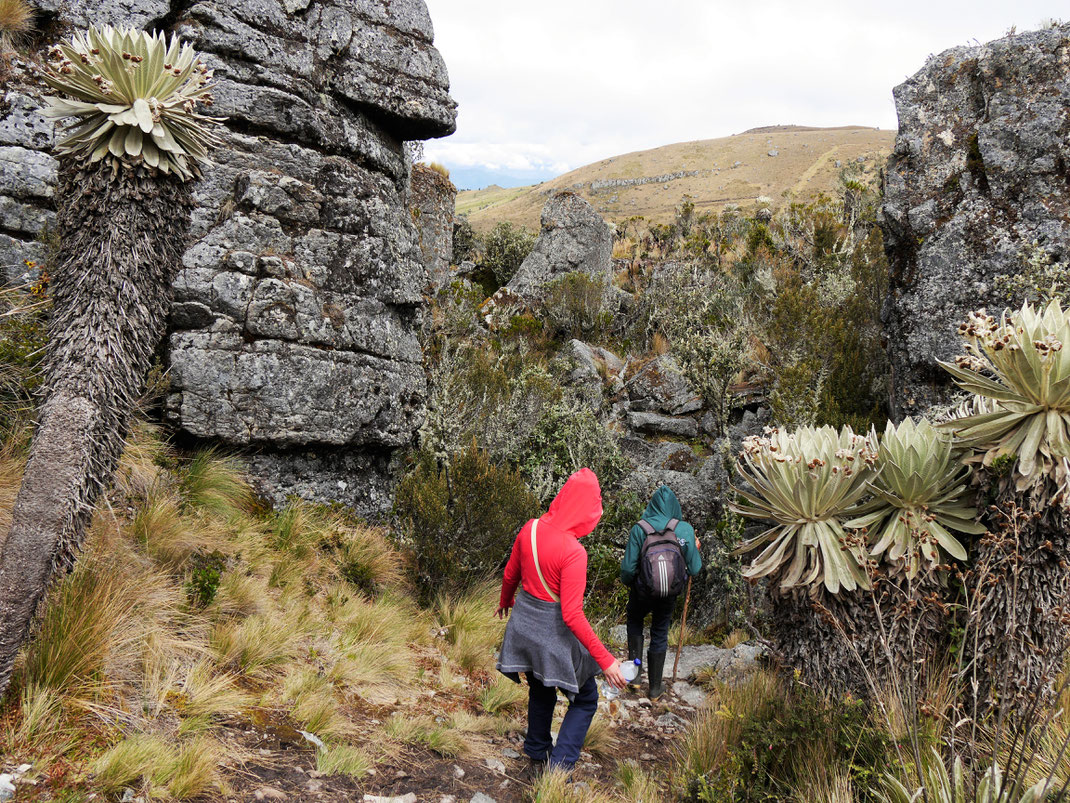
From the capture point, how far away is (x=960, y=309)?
6.40 metres

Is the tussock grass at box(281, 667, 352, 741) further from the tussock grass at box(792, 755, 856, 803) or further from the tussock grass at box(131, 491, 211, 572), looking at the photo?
the tussock grass at box(792, 755, 856, 803)

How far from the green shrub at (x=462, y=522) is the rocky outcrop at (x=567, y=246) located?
10174 millimetres

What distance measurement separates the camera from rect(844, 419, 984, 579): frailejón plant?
366 centimetres

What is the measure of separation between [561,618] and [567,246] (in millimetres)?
14188

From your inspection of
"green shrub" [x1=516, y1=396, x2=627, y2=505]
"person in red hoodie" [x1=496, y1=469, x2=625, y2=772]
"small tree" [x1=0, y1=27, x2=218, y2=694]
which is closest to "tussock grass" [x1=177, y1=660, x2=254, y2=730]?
"small tree" [x1=0, y1=27, x2=218, y2=694]

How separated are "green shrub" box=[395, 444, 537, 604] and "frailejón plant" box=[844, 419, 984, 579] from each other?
3288 millimetres

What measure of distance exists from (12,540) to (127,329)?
3.59 ft

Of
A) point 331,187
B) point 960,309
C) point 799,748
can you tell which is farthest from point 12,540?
point 960,309

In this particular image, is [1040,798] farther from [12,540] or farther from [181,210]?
[181,210]

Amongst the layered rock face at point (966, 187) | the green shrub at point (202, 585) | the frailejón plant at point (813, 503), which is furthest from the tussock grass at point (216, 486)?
the layered rock face at point (966, 187)

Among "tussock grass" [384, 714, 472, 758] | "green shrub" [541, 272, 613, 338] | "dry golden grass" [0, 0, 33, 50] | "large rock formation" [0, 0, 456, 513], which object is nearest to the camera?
"tussock grass" [384, 714, 472, 758]

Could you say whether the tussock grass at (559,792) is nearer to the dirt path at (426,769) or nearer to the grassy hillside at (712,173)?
the dirt path at (426,769)

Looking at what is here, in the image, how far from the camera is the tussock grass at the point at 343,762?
3.36 metres

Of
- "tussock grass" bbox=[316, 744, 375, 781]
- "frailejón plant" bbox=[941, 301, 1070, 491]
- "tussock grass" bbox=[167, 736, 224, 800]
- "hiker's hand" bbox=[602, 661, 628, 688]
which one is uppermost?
"frailejón plant" bbox=[941, 301, 1070, 491]
